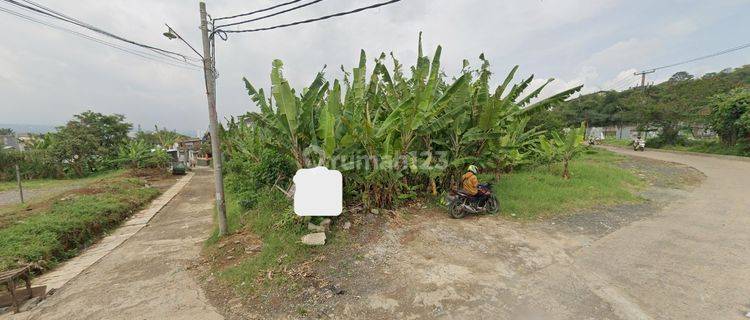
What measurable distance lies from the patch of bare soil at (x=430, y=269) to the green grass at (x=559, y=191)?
0.57 meters

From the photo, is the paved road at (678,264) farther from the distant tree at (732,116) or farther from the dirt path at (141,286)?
the distant tree at (732,116)

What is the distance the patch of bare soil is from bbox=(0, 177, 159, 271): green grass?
12.0 feet

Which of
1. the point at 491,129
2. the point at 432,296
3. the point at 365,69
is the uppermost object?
the point at 365,69

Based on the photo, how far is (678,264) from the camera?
4.46 metres

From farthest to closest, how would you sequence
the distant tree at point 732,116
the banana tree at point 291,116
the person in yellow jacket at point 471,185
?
the distant tree at point 732,116 < the person in yellow jacket at point 471,185 < the banana tree at point 291,116

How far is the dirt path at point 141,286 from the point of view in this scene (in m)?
4.22

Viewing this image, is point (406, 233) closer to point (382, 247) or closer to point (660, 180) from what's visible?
point (382, 247)

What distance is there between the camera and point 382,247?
537 cm

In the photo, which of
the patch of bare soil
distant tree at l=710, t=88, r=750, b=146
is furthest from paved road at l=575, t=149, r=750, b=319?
distant tree at l=710, t=88, r=750, b=146

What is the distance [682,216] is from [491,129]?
4.52 meters

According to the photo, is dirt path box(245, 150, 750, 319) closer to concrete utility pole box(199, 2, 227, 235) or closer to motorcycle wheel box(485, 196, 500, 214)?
motorcycle wheel box(485, 196, 500, 214)

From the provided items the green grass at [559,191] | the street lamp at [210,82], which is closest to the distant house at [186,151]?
the street lamp at [210,82]

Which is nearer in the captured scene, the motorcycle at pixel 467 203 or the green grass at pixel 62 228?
the green grass at pixel 62 228

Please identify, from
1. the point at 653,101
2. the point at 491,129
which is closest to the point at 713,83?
the point at 653,101
